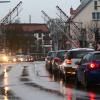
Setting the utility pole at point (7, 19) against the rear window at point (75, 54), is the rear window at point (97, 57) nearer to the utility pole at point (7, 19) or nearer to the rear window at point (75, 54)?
the rear window at point (75, 54)

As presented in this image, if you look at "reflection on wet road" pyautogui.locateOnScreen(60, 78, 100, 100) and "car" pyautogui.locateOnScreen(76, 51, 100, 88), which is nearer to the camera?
"reflection on wet road" pyautogui.locateOnScreen(60, 78, 100, 100)

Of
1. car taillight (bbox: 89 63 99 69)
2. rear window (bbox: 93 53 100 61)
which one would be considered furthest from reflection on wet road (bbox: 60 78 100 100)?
rear window (bbox: 93 53 100 61)

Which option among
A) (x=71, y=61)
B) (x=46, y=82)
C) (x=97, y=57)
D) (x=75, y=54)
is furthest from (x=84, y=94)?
(x=75, y=54)

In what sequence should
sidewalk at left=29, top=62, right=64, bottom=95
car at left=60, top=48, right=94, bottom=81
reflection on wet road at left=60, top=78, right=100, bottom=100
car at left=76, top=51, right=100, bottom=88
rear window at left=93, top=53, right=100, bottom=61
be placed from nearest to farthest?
reflection on wet road at left=60, top=78, right=100, bottom=100 < car at left=76, top=51, right=100, bottom=88 < rear window at left=93, top=53, right=100, bottom=61 < sidewalk at left=29, top=62, right=64, bottom=95 < car at left=60, top=48, right=94, bottom=81

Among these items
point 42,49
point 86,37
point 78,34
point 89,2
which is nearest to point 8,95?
point 86,37

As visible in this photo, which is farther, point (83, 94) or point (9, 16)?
point (9, 16)

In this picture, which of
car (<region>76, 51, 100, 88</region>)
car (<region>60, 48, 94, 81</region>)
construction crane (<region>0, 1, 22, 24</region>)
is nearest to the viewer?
car (<region>76, 51, 100, 88</region>)

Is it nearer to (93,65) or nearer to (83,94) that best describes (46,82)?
(93,65)

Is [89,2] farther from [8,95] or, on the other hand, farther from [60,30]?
[8,95]

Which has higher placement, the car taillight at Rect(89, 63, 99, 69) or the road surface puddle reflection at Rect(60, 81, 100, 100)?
the car taillight at Rect(89, 63, 99, 69)

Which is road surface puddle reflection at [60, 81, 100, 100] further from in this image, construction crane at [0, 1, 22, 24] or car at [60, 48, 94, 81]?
construction crane at [0, 1, 22, 24]

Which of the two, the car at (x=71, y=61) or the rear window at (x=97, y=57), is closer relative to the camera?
the rear window at (x=97, y=57)

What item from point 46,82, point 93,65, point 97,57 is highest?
point 97,57

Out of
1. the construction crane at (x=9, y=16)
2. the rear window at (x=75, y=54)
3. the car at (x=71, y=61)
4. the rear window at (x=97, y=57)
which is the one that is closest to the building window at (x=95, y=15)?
the construction crane at (x=9, y=16)
